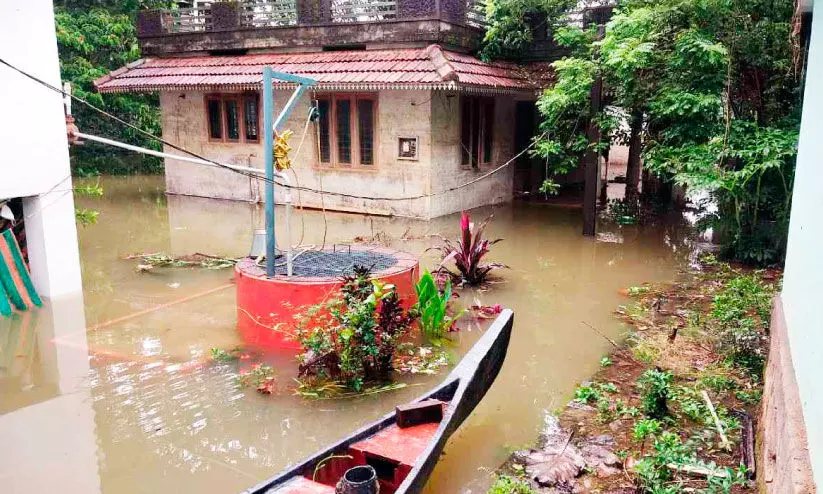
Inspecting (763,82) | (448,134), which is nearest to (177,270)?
(448,134)

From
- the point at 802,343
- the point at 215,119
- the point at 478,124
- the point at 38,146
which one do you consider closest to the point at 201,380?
the point at 38,146

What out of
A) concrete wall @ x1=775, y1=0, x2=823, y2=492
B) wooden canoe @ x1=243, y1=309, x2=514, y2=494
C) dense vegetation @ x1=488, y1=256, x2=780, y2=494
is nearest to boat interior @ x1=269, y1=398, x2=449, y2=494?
wooden canoe @ x1=243, y1=309, x2=514, y2=494

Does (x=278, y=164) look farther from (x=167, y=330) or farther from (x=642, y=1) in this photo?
(x=642, y=1)

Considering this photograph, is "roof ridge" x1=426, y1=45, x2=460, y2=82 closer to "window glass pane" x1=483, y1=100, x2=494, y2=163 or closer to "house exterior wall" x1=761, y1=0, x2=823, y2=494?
"window glass pane" x1=483, y1=100, x2=494, y2=163

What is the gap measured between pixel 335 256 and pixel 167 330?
2.18 m

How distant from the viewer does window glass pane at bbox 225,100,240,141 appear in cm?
1580

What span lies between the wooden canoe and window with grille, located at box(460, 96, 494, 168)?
10.4 meters

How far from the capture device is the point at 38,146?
7902 millimetres

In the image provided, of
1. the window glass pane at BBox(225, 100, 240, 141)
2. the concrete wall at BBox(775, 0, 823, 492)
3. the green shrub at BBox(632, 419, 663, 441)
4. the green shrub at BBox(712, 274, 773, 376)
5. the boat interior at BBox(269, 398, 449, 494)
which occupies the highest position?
the window glass pane at BBox(225, 100, 240, 141)

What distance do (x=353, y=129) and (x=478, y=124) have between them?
10.2 feet

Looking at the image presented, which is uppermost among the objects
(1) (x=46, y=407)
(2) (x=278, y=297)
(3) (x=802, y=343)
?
(3) (x=802, y=343)

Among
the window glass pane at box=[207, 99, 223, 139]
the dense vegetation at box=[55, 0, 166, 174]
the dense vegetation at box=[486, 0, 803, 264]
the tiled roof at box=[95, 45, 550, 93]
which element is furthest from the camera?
the dense vegetation at box=[55, 0, 166, 174]

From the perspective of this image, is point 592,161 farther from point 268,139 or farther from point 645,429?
point 645,429

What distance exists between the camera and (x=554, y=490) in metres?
4.03
